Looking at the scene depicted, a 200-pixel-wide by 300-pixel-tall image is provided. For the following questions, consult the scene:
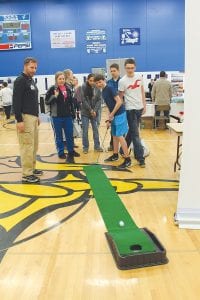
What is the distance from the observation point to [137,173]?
204 inches

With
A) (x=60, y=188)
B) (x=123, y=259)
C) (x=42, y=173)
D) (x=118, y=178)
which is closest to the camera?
(x=123, y=259)

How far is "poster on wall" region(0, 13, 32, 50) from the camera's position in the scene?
13.7 m

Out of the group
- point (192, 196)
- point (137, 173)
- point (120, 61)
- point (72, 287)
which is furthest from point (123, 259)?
point (120, 61)

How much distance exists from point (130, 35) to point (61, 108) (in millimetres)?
8580

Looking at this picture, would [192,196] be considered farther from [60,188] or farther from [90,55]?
[90,55]

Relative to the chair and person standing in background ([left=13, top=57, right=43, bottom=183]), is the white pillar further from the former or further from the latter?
the chair

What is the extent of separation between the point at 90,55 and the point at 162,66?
9.09ft

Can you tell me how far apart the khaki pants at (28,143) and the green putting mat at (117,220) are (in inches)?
32.8

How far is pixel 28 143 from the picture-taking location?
187 inches

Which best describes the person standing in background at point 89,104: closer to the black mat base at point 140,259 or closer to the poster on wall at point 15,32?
the black mat base at point 140,259

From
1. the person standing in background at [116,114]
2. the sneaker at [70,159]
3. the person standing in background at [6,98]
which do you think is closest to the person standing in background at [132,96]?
the person standing in background at [116,114]

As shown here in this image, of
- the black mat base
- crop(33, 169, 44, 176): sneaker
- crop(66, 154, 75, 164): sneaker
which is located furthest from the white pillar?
crop(66, 154, 75, 164): sneaker

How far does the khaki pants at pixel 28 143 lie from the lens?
15.4ft

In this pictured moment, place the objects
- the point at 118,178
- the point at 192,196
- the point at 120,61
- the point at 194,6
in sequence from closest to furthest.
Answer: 1. the point at 194,6
2. the point at 192,196
3. the point at 118,178
4. the point at 120,61
